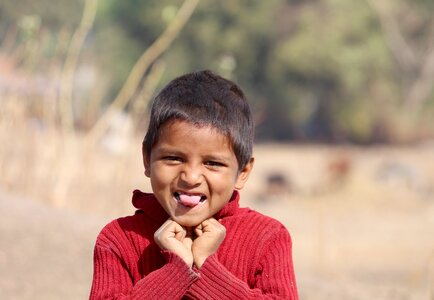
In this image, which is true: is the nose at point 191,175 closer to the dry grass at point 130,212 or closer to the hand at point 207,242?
the hand at point 207,242

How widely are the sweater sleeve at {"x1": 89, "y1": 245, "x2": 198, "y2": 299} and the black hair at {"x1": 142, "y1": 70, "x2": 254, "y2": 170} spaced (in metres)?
0.30

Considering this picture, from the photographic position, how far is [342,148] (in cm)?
3422

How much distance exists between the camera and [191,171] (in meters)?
2.58

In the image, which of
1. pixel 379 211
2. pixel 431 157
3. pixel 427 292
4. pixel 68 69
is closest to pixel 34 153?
pixel 68 69

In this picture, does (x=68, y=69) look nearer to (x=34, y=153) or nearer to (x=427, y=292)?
(x=34, y=153)

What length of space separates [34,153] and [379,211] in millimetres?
10775

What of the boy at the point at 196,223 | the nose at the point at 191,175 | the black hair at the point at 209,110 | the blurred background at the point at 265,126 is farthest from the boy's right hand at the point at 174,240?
the blurred background at the point at 265,126

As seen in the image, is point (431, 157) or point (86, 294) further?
point (431, 157)

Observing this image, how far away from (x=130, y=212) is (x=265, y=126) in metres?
26.2

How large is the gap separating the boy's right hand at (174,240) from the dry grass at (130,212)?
3.81 meters

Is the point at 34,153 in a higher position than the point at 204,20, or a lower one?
lower

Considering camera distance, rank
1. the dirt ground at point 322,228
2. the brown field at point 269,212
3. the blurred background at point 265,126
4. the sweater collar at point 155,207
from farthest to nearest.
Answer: the blurred background at point 265,126 < the brown field at point 269,212 < the dirt ground at point 322,228 < the sweater collar at point 155,207

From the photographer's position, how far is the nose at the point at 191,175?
257 cm

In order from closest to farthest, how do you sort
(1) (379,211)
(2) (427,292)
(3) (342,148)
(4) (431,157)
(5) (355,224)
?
(2) (427,292), (5) (355,224), (1) (379,211), (4) (431,157), (3) (342,148)
